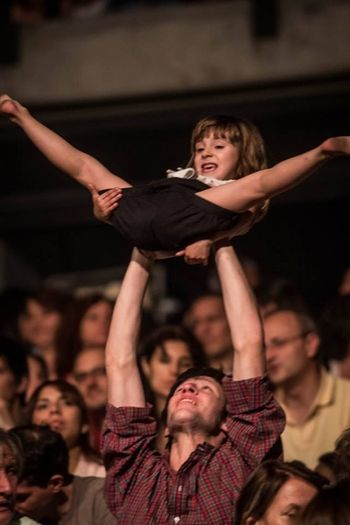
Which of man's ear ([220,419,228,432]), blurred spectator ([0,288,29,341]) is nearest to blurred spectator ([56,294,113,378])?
blurred spectator ([0,288,29,341])

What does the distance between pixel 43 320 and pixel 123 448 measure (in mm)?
3407

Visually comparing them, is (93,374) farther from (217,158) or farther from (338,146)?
(338,146)

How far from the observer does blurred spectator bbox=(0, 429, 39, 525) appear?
5016 millimetres

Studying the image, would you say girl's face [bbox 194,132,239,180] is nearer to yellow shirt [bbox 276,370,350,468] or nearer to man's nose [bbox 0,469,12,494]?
man's nose [bbox 0,469,12,494]

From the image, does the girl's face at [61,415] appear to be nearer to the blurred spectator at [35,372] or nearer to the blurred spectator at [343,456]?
the blurred spectator at [35,372]

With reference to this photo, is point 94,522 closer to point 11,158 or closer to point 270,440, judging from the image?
point 270,440

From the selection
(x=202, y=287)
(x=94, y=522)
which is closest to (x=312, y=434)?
(x=94, y=522)

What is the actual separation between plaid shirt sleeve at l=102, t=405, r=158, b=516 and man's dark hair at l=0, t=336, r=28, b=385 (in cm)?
155

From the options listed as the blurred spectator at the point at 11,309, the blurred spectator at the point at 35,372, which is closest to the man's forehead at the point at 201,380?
the blurred spectator at the point at 35,372

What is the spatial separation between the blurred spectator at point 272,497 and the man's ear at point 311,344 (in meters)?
1.89

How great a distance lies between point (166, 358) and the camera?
21.5 ft

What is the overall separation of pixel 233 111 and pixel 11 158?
1756mm

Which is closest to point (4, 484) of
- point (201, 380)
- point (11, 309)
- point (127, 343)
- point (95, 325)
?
point (127, 343)

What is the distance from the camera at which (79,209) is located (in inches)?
403
